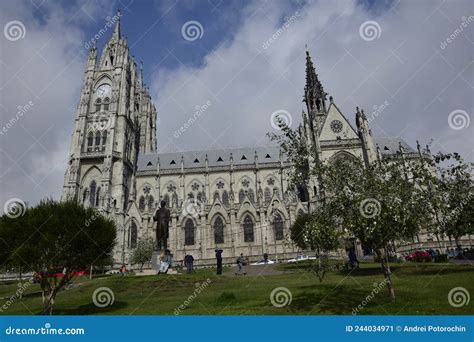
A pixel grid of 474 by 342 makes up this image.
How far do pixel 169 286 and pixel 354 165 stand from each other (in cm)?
1197

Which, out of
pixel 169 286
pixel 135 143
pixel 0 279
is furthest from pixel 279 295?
pixel 135 143

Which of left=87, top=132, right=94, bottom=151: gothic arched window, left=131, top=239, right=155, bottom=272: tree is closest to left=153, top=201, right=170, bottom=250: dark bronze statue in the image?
left=131, top=239, right=155, bottom=272: tree

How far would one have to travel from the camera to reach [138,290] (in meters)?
18.1

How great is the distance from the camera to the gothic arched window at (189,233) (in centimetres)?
5218

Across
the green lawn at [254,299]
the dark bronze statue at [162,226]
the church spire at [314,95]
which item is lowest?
the green lawn at [254,299]

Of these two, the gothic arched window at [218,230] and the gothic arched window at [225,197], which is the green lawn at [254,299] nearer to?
the gothic arched window at [218,230]

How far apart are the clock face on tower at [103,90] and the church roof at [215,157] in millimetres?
13804

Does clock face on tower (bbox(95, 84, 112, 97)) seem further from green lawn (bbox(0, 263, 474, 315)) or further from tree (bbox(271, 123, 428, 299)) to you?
tree (bbox(271, 123, 428, 299))

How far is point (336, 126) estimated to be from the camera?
54.0 metres

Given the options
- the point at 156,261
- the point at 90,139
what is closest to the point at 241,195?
the point at 90,139

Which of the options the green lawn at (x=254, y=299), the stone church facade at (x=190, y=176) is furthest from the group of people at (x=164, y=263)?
the stone church facade at (x=190, y=176)

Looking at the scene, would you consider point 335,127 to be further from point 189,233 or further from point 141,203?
point 141,203

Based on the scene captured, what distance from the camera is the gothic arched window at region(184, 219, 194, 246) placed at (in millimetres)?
52178

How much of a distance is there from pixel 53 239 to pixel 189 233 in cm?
3691
